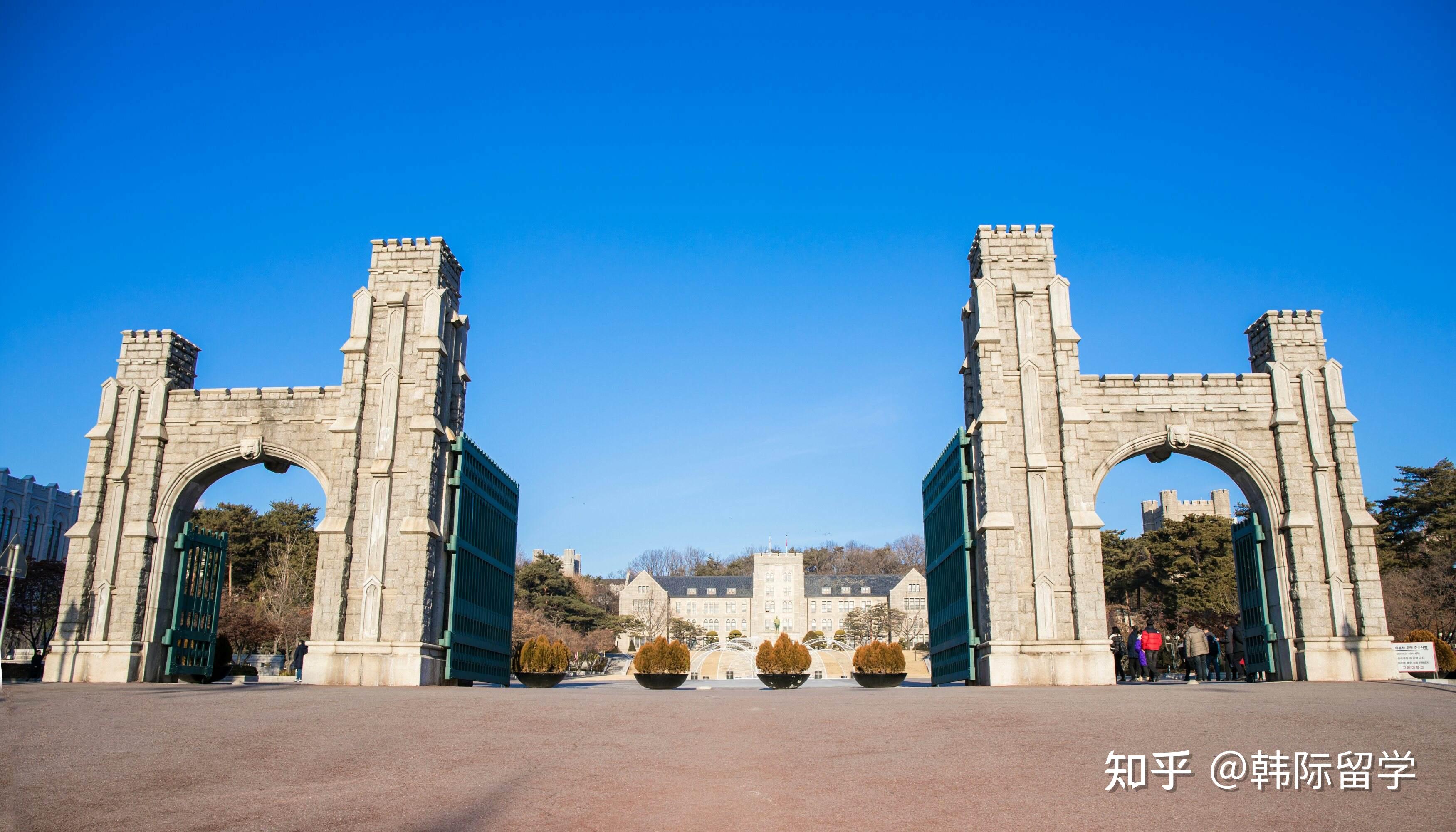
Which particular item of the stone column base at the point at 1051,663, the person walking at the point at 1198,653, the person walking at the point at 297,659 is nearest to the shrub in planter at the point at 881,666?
the stone column base at the point at 1051,663

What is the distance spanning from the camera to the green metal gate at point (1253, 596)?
66.7ft

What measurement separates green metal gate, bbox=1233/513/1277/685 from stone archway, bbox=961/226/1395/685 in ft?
1.02

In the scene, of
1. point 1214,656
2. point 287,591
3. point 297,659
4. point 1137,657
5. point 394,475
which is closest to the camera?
point 394,475

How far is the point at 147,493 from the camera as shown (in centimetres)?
2108

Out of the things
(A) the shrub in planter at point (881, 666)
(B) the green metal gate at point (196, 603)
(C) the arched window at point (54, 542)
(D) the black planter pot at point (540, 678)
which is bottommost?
(D) the black planter pot at point (540, 678)

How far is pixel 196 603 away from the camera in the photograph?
71.5ft

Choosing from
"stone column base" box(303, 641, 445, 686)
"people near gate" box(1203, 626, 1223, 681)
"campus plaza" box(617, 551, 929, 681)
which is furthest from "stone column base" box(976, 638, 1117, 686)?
"campus plaza" box(617, 551, 929, 681)

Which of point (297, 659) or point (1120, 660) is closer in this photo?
point (1120, 660)

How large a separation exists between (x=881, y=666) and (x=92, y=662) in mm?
15897

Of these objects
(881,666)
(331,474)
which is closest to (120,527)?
(331,474)

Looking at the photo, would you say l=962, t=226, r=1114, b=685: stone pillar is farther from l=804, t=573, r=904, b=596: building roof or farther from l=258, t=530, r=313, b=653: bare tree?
l=804, t=573, r=904, b=596: building roof

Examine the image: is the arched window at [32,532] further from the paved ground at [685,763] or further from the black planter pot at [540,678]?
the paved ground at [685,763]

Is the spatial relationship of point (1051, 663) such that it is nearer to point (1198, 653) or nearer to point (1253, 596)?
point (1198, 653)

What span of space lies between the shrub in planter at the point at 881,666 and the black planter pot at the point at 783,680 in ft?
4.07
